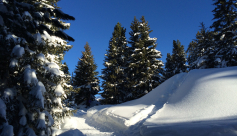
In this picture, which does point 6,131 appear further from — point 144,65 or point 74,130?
point 144,65

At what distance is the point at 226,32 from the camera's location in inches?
551

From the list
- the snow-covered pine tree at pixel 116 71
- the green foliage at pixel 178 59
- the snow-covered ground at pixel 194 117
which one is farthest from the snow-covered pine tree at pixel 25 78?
the green foliage at pixel 178 59

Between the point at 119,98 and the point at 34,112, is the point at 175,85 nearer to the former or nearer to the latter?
the point at 119,98

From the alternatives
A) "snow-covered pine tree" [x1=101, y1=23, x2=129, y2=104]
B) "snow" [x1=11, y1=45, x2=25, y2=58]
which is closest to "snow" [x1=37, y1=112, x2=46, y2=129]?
"snow" [x1=11, y1=45, x2=25, y2=58]

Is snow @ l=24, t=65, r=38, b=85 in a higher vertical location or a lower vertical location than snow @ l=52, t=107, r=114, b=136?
higher

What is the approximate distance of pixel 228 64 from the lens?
14.1 meters

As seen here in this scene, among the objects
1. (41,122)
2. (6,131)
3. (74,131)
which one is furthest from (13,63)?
(74,131)

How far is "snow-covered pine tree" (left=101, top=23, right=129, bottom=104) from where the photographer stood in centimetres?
1761

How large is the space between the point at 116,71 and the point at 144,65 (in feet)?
13.1

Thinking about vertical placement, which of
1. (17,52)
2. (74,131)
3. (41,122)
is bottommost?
(74,131)

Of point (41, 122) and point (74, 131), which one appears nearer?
point (41, 122)

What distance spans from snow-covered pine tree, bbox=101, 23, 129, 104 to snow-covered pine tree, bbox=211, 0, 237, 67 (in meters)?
11.9

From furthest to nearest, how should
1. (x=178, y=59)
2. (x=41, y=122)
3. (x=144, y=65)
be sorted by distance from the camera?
(x=178, y=59)
(x=144, y=65)
(x=41, y=122)

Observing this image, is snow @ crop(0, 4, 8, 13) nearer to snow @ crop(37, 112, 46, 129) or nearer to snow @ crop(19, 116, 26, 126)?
snow @ crop(19, 116, 26, 126)
